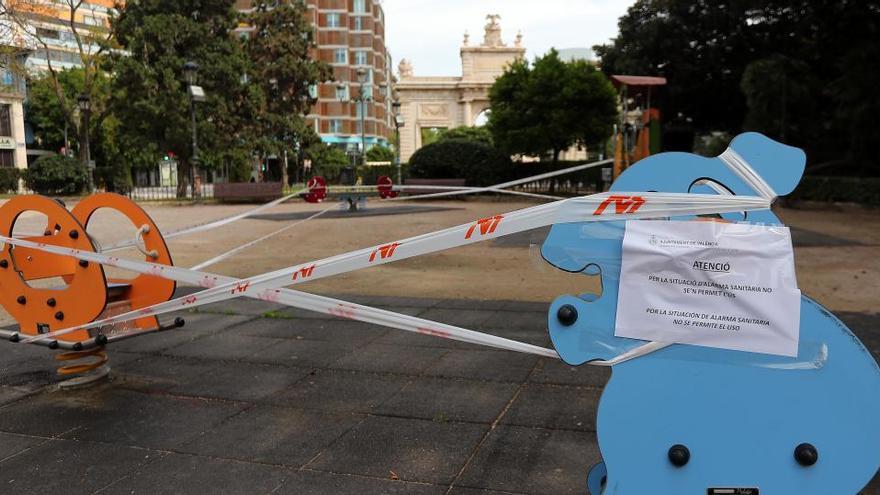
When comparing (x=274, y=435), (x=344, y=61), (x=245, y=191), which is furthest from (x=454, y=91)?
(x=274, y=435)

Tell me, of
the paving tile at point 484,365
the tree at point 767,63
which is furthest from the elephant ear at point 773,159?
the tree at point 767,63

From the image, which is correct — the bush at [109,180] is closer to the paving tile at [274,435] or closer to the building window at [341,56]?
the paving tile at [274,435]

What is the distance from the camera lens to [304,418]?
385cm

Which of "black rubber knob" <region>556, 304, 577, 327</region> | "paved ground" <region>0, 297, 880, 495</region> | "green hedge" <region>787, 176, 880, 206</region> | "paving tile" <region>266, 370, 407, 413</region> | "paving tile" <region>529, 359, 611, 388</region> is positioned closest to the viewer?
"black rubber knob" <region>556, 304, 577, 327</region>

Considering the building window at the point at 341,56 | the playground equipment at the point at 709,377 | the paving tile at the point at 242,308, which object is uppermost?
the building window at the point at 341,56

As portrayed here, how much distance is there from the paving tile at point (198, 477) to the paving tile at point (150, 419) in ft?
0.85

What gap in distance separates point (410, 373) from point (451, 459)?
4.85 ft

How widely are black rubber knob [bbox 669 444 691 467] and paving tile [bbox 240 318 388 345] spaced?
3.63 meters

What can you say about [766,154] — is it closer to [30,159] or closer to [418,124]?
[30,159]

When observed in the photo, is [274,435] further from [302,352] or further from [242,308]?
[242,308]

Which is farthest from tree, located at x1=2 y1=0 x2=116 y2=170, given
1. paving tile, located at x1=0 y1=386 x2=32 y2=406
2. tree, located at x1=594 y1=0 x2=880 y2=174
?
tree, located at x1=594 y1=0 x2=880 y2=174

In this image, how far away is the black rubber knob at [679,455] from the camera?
2.19 metres

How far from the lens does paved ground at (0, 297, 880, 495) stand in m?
3.08

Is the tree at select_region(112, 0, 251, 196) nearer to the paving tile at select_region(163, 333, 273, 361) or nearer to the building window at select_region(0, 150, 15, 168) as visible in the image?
the building window at select_region(0, 150, 15, 168)
